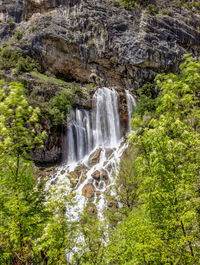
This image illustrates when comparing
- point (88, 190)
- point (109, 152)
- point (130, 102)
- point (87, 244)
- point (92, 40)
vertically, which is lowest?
point (88, 190)

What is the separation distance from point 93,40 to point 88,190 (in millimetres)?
27225

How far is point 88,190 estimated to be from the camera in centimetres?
1683

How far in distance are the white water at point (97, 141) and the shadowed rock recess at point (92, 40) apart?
5233 millimetres

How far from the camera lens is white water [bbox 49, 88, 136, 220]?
19.6 m

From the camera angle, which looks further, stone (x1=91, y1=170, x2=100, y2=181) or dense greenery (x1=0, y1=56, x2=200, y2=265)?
stone (x1=91, y1=170, x2=100, y2=181)

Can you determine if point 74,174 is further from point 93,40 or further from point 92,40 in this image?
point 93,40

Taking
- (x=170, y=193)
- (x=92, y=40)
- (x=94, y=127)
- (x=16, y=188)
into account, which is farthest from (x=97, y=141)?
(x=16, y=188)

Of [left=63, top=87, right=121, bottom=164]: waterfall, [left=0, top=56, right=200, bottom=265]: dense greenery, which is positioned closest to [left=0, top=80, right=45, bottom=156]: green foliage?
[left=0, top=56, right=200, bottom=265]: dense greenery

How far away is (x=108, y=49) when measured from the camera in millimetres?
32188

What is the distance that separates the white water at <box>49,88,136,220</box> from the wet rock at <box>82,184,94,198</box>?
0.33 metres

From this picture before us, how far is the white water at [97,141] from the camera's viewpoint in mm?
19636

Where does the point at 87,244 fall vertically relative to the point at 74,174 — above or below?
above

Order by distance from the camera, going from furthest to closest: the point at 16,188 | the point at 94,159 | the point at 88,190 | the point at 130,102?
the point at 130,102 → the point at 94,159 → the point at 88,190 → the point at 16,188

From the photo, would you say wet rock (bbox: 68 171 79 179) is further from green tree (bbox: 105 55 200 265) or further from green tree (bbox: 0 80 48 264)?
green tree (bbox: 0 80 48 264)
